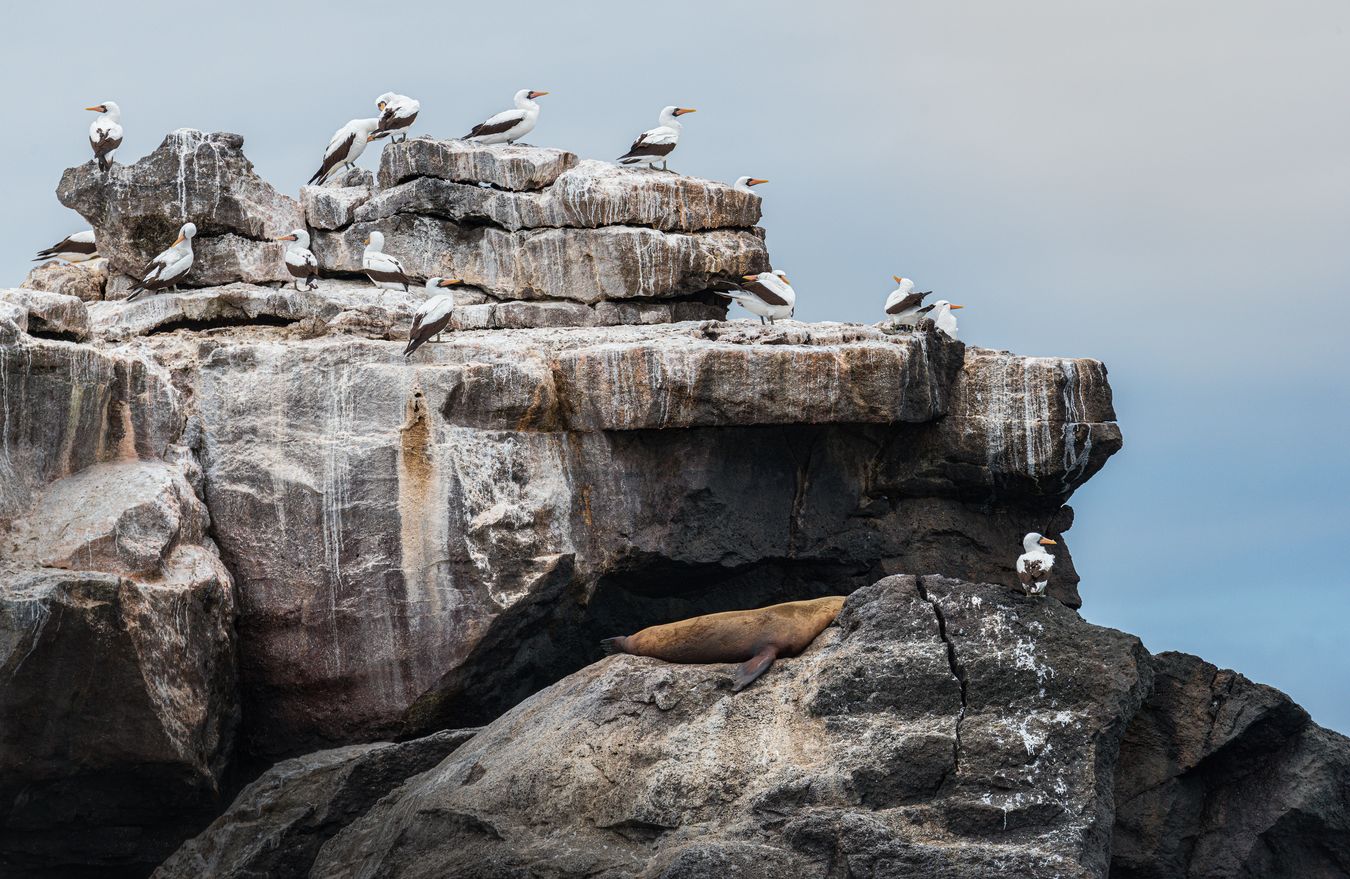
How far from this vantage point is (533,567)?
54.6 feet

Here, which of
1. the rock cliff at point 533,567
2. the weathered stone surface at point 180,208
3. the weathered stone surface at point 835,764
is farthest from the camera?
the weathered stone surface at point 180,208

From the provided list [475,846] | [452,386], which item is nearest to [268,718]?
[452,386]

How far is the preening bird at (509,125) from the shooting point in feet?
68.8

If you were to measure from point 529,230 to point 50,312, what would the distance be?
20.8ft

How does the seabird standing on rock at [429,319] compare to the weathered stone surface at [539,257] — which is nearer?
the seabird standing on rock at [429,319]

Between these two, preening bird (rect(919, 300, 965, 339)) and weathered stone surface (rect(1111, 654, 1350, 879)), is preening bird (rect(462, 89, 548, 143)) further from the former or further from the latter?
weathered stone surface (rect(1111, 654, 1350, 879))

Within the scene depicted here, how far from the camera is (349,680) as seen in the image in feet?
53.8

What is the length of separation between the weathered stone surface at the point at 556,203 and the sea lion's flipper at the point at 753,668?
338 inches

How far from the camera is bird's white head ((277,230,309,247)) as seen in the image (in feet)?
64.2

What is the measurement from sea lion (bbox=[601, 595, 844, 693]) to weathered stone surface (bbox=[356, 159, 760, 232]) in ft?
24.5

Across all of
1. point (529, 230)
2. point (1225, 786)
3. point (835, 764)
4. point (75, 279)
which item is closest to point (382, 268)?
point (529, 230)

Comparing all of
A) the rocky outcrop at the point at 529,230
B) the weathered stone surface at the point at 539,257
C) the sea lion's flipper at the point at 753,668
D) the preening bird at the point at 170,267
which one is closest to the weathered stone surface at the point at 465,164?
the rocky outcrop at the point at 529,230

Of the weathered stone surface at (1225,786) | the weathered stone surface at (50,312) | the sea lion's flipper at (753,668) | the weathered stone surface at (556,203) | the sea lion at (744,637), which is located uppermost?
the weathered stone surface at (556,203)

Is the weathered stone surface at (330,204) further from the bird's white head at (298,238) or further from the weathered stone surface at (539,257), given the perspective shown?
the bird's white head at (298,238)
